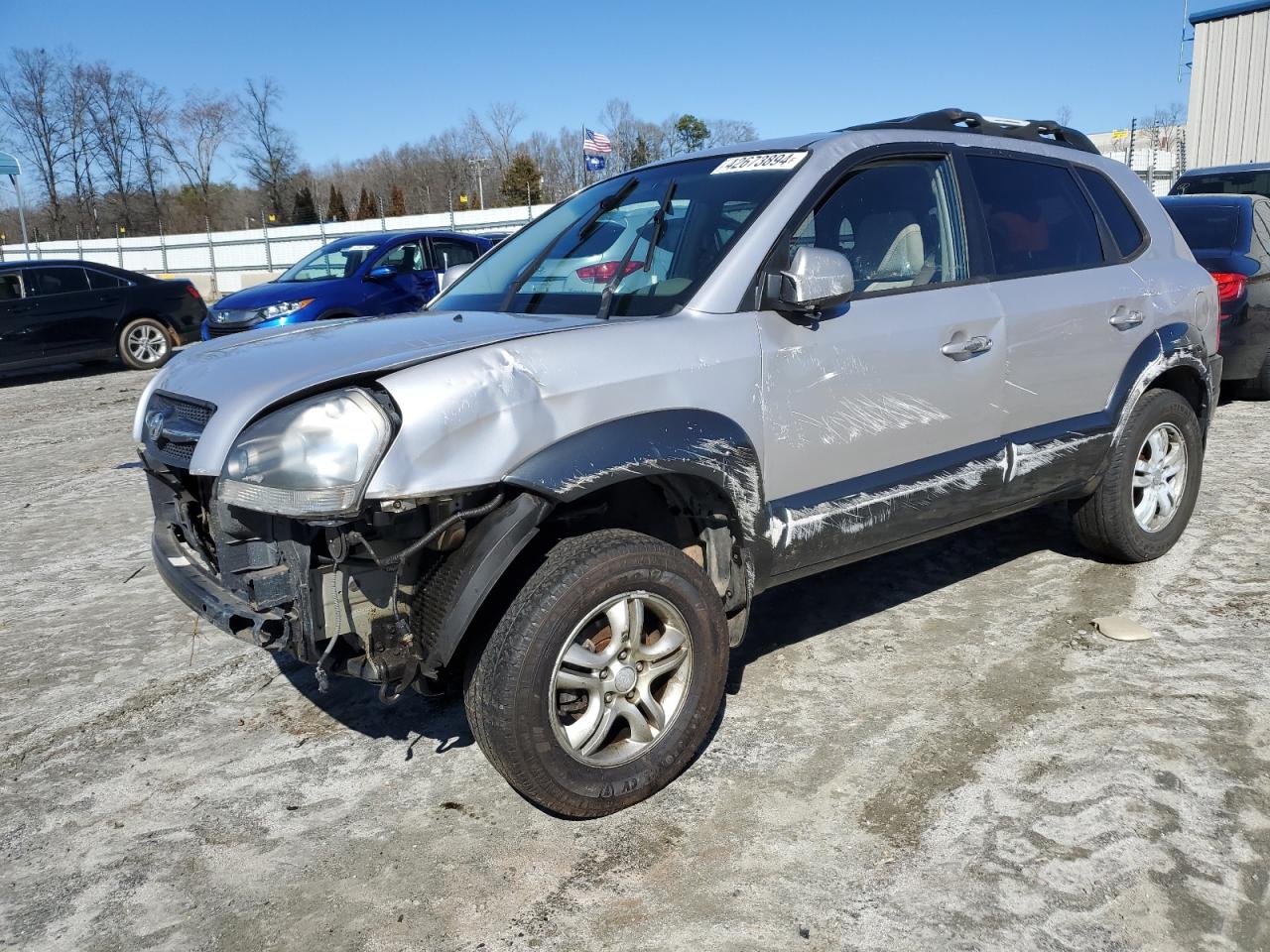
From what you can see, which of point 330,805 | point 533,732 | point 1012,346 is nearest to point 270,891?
point 330,805

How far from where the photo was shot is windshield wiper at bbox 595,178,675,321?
131 inches

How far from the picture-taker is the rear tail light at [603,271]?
3463 mm

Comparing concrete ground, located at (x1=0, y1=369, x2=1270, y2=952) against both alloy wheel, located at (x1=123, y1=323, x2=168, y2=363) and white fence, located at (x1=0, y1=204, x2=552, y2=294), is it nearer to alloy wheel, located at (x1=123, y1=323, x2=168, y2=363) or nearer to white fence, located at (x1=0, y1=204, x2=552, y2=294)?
alloy wheel, located at (x1=123, y1=323, x2=168, y2=363)

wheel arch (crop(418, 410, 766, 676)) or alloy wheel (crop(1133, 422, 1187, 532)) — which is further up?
wheel arch (crop(418, 410, 766, 676))

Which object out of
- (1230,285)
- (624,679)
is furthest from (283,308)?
(624,679)

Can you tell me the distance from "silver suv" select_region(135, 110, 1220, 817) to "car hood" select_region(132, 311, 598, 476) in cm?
1

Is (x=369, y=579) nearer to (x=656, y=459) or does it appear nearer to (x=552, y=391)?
(x=552, y=391)

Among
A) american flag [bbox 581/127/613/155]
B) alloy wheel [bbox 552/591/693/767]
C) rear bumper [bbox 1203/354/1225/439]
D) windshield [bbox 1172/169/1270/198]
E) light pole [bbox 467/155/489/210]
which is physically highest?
light pole [bbox 467/155/489/210]

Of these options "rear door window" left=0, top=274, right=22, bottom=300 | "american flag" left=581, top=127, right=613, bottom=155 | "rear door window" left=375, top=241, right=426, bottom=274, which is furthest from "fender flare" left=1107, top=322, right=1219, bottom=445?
"american flag" left=581, top=127, right=613, bottom=155

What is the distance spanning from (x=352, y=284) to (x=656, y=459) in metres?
9.62

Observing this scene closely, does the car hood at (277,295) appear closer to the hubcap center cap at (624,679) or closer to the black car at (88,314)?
the black car at (88,314)

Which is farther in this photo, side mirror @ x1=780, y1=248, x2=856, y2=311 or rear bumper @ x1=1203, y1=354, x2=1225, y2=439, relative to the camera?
rear bumper @ x1=1203, y1=354, x2=1225, y2=439

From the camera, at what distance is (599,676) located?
2.91 m

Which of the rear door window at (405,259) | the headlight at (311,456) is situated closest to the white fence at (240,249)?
the rear door window at (405,259)
